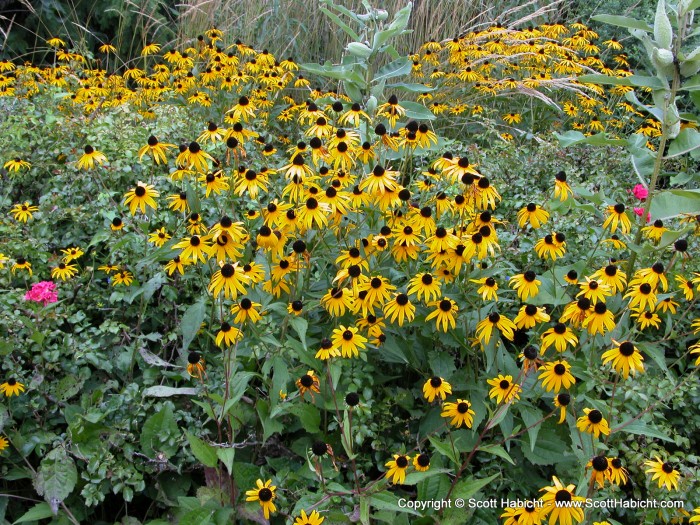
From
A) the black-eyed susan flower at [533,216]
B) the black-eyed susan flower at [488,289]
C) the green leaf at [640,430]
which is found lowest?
the green leaf at [640,430]

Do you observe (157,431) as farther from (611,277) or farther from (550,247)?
(611,277)

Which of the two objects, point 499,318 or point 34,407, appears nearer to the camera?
point 499,318

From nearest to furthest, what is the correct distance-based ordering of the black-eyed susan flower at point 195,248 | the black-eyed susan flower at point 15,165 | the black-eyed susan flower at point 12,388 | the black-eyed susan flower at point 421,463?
1. the black-eyed susan flower at point 421,463
2. the black-eyed susan flower at point 195,248
3. the black-eyed susan flower at point 12,388
4. the black-eyed susan flower at point 15,165

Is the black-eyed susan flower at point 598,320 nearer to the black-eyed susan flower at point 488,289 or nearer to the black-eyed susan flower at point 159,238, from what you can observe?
the black-eyed susan flower at point 488,289

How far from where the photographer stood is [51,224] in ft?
9.34

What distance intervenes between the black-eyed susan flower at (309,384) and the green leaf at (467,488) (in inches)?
18.3

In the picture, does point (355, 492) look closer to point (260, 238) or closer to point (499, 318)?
point (499, 318)

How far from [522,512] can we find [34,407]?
148cm

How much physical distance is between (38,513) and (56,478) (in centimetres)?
11

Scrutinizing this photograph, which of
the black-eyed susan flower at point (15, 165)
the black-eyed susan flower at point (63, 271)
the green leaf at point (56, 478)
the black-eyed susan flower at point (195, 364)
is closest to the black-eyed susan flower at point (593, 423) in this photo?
the black-eyed susan flower at point (195, 364)

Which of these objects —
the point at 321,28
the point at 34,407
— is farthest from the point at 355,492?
the point at 321,28

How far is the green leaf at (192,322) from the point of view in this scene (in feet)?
6.45

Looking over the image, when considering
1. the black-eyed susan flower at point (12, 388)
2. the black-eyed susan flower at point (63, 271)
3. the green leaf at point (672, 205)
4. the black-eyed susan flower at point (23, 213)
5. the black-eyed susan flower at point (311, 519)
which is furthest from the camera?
the black-eyed susan flower at point (23, 213)

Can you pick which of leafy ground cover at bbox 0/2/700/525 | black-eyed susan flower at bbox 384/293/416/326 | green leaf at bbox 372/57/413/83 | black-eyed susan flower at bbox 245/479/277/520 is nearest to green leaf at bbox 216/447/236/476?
leafy ground cover at bbox 0/2/700/525
